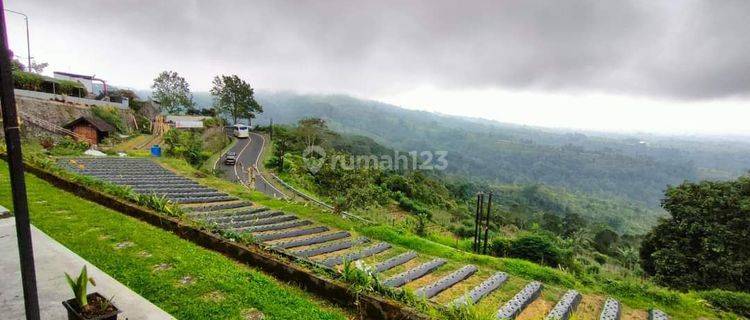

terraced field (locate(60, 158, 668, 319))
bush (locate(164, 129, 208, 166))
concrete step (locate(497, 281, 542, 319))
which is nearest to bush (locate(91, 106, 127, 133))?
bush (locate(164, 129, 208, 166))

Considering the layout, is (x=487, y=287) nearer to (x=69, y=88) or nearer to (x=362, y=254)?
(x=362, y=254)

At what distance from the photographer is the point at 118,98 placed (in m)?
43.6

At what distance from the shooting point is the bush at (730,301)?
7730 mm

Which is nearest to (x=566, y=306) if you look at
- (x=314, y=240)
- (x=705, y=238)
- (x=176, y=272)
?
(x=314, y=240)

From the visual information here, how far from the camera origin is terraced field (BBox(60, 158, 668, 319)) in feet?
21.9

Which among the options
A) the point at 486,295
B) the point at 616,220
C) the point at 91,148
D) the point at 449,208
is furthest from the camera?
the point at 616,220

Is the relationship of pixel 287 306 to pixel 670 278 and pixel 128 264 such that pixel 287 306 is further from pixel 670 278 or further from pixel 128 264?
pixel 670 278

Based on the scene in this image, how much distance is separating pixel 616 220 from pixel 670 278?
65534mm

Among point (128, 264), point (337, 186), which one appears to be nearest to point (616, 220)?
point (337, 186)

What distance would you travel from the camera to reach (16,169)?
2.59 metres

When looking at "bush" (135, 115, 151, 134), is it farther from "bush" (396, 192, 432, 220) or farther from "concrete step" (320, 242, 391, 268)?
"concrete step" (320, 242, 391, 268)

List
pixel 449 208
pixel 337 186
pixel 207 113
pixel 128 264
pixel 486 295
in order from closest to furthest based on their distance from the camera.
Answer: pixel 128 264, pixel 486 295, pixel 337 186, pixel 449 208, pixel 207 113

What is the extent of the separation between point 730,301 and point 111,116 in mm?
43446

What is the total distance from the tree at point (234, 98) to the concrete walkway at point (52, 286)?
5122 cm
